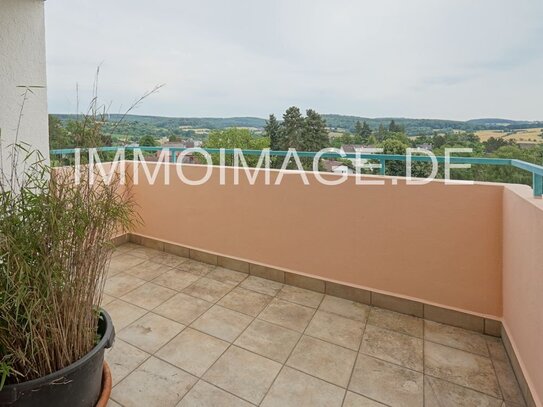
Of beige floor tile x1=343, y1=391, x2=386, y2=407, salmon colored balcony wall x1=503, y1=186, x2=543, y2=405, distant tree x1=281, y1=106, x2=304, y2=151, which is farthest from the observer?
distant tree x1=281, y1=106, x2=304, y2=151

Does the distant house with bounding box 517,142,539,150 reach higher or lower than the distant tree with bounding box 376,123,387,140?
lower

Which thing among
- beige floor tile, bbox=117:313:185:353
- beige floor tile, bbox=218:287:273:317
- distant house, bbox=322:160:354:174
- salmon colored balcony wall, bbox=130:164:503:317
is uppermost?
distant house, bbox=322:160:354:174

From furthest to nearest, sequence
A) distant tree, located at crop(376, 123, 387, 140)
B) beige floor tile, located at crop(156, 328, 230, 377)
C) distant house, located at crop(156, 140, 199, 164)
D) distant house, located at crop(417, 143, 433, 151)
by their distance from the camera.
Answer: distant house, located at crop(156, 140, 199, 164), distant tree, located at crop(376, 123, 387, 140), distant house, located at crop(417, 143, 433, 151), beige floor tile, located at crop(156, 328, 230, 377)

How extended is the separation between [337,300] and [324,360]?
0.79 metres

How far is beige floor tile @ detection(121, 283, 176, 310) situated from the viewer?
252 centimetres

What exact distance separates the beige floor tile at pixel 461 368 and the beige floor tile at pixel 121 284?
2.43 meters

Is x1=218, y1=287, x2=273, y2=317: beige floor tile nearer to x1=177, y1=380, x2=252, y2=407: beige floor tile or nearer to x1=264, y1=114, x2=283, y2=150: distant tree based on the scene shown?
x1=177, y1=380, x2=252, y2=407: beige floor tile

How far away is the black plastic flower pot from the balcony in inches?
10.9

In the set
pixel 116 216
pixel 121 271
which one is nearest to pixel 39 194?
pixel 116 216

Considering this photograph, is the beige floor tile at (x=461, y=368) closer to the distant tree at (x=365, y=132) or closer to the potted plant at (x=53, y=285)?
the distant tree at (x=365, y=132)

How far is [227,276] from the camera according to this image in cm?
306

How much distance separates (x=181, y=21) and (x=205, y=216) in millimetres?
2562

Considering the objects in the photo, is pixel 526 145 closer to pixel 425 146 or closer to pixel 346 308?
pixel 425 146

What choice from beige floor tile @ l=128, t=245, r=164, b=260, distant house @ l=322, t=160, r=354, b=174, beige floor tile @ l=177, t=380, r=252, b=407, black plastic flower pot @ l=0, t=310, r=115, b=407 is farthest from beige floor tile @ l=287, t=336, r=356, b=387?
beige floor tile @ l=128, t=245, r=164, b=260
